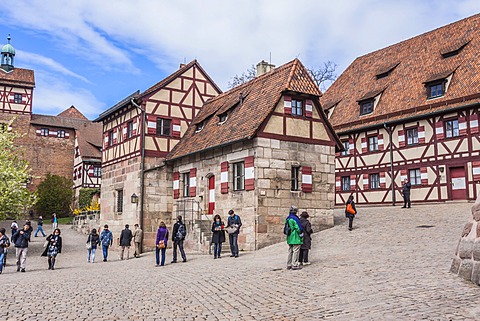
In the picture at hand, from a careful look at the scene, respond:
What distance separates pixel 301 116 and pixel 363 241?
5.96 metres

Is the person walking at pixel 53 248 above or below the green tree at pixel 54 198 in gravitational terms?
below

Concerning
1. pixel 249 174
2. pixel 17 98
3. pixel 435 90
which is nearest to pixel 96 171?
pixel 17 98

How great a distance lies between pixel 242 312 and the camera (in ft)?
25.5

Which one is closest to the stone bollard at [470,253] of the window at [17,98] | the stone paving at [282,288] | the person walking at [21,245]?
the stone paving at [282,288]

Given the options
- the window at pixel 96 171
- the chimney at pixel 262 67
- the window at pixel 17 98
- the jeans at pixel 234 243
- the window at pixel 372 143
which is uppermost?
the window at pixel 17 98

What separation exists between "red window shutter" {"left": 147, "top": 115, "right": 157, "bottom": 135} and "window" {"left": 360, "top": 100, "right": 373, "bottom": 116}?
1255cm

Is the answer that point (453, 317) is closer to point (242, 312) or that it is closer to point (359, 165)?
point (242, 312)

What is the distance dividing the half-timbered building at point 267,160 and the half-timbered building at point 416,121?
289 inches

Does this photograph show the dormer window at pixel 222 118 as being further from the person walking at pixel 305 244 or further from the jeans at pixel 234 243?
the person walking at pixel 305 244

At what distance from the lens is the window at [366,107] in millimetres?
29723

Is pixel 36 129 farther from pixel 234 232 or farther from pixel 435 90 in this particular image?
pixel 234 232

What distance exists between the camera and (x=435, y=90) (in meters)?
26.4

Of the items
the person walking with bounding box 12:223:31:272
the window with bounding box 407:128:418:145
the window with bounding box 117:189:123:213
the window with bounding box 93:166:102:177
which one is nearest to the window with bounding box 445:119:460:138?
the window with bounding box 407:128:418:145

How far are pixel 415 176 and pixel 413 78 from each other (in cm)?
571
